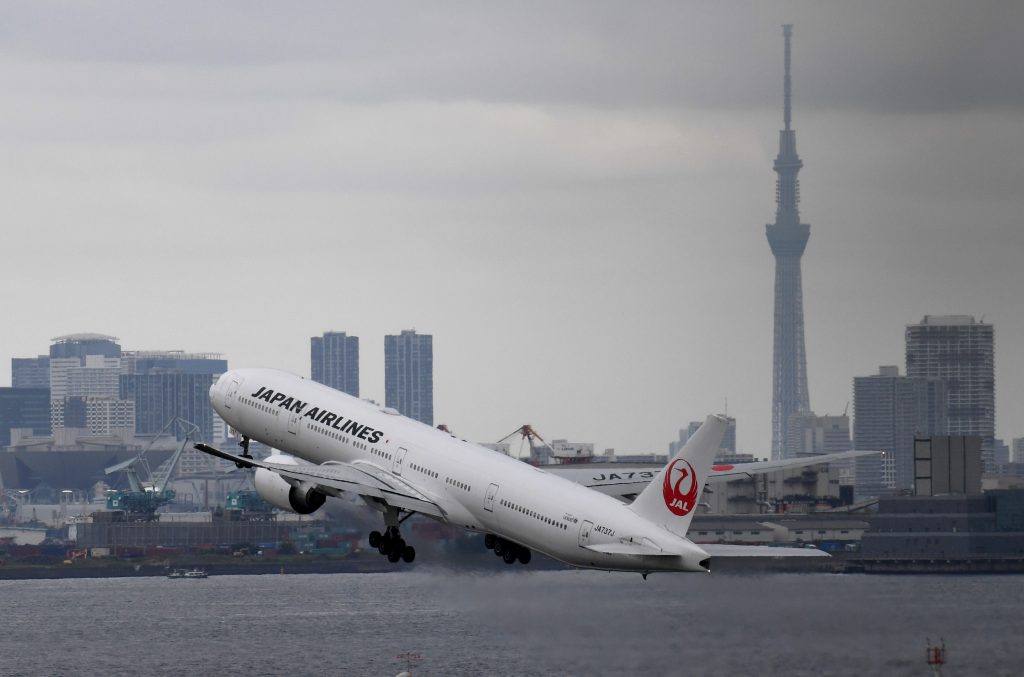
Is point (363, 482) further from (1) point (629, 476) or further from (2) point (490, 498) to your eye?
(1) point (629, 476)

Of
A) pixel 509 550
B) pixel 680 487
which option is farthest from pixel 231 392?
pixel 680 487

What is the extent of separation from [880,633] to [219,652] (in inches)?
3310

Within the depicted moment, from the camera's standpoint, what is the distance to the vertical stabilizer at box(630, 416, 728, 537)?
7388cm

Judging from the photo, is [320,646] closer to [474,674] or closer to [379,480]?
[474,674]

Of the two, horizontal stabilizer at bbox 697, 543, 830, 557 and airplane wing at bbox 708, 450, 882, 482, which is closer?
horizontal stabilizer at bbox 697, 543, 830, 557

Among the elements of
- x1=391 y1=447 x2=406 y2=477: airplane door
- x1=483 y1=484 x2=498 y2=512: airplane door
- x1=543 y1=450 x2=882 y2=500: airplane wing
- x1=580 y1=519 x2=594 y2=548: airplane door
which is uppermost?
x1=391 y1=447 x2=406 y2=477: airplane door

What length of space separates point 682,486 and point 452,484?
9.51 metres

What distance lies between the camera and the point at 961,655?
5027 inches

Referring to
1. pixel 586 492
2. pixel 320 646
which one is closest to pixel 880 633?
pixel 586 492

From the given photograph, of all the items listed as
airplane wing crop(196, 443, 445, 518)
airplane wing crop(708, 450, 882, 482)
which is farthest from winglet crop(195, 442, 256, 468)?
airplane wing crop(708, 450, 882, 482)

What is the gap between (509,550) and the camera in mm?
79875

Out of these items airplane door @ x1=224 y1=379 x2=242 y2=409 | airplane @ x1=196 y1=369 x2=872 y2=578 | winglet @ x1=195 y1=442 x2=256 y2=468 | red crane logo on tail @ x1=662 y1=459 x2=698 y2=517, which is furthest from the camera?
airplane door @ x1=224 y1=379 x2=242 y2=409

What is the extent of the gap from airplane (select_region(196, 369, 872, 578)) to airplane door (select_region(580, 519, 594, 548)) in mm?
35

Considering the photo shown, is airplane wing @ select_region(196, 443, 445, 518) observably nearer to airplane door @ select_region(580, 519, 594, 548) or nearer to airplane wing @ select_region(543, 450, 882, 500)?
airplane door @ select_region(580, 519, 594, 548)
